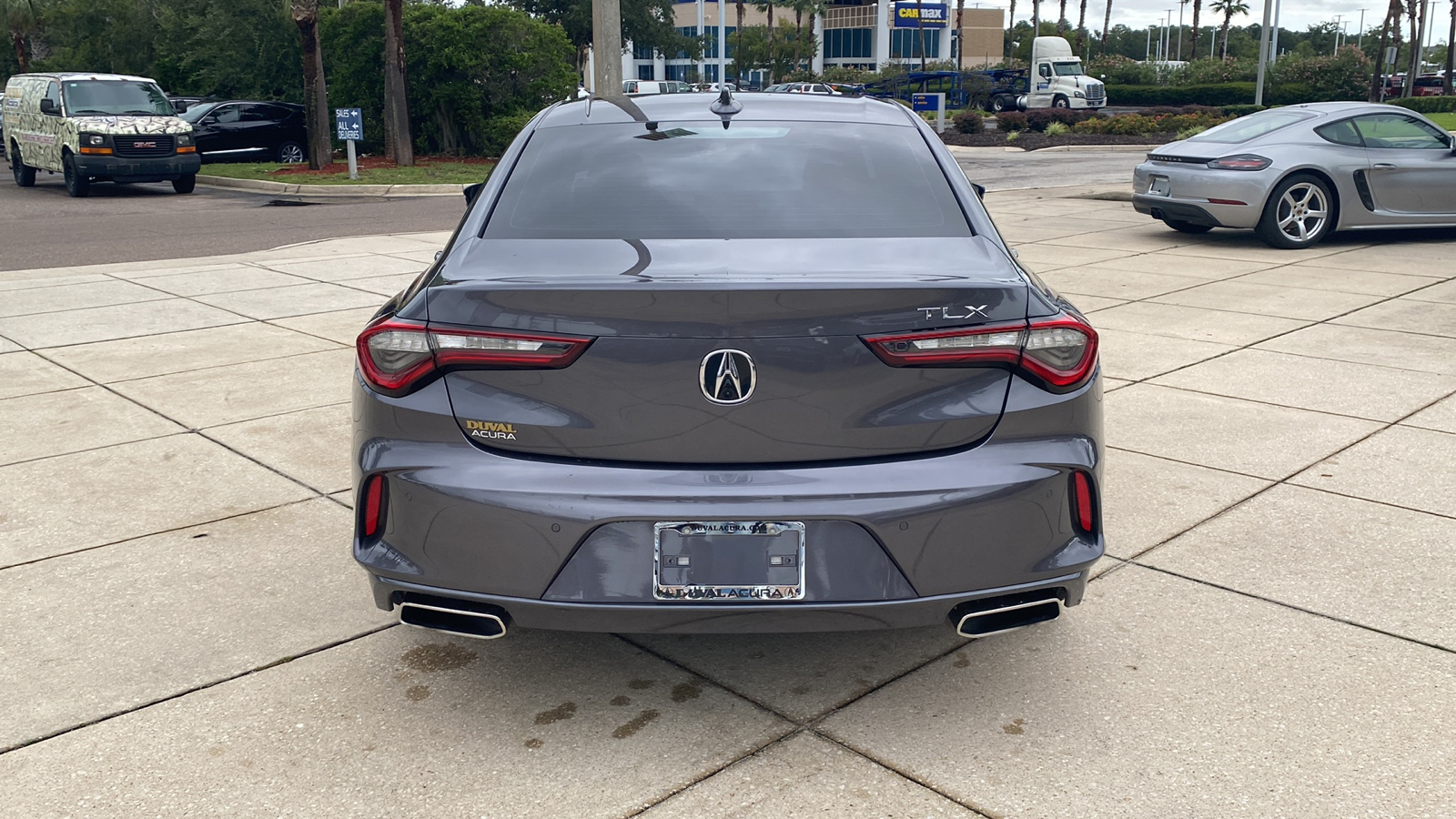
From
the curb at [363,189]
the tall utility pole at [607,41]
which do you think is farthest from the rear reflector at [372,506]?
the curb at [363,189]

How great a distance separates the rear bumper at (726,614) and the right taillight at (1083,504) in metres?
0.18

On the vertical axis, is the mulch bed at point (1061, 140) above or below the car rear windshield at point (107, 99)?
below

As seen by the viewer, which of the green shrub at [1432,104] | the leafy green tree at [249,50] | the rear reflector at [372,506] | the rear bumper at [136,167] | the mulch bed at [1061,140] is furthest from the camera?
the green shrub at [1432,104]

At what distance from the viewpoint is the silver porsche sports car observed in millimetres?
12125

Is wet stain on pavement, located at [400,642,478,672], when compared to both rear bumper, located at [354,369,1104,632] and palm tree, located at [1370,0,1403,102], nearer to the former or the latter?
rear bumper, located at [354,369,1104,632]

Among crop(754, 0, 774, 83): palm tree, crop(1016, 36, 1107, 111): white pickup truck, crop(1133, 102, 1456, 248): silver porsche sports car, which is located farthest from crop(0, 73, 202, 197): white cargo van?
crop(754, 0, 774, 83): palm tree

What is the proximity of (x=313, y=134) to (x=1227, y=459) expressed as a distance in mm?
23151

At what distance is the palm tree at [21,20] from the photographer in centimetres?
5084

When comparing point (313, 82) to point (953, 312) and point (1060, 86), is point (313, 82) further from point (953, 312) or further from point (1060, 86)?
point (1060, 86)

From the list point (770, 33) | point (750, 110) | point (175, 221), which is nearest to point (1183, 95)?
point (175, 221)

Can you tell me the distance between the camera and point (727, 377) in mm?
2906

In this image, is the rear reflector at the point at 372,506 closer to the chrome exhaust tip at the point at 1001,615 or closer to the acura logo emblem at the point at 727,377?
the acura logo emblem at the point at 727,377

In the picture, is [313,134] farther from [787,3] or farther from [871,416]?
[787,3]

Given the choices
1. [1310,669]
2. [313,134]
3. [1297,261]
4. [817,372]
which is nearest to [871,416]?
[817,372]
